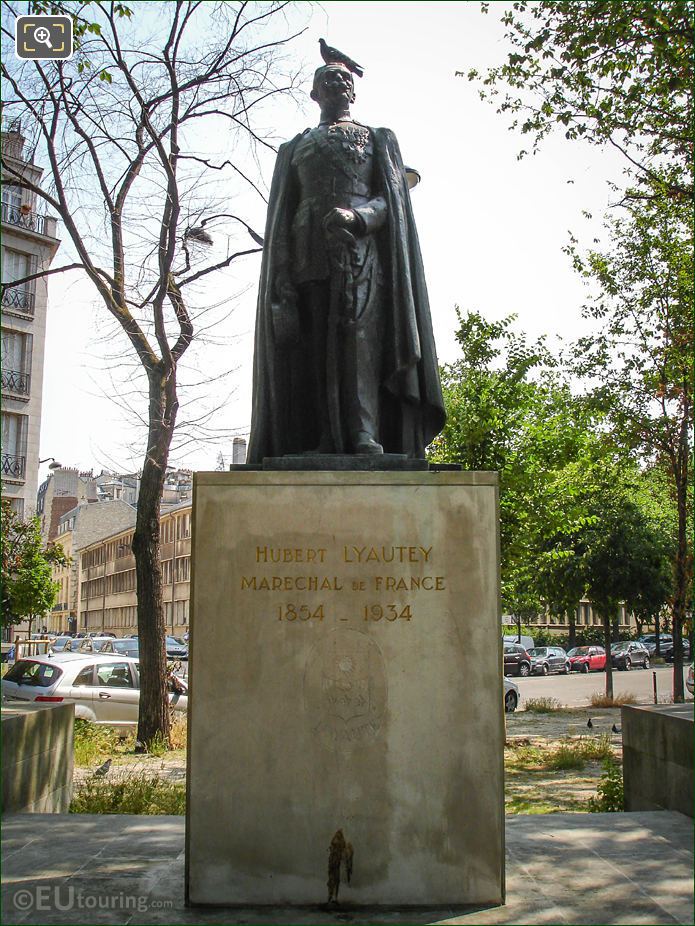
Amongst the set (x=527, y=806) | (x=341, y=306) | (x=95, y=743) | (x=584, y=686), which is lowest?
(x=584, y=686)

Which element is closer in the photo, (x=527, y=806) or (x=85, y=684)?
(x=527, y=806)

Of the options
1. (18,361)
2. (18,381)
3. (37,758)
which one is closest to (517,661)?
(18,381)

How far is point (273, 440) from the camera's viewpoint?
585 cm

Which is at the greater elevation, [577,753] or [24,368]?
[24,368]

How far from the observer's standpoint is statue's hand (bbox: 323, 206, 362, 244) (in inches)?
220

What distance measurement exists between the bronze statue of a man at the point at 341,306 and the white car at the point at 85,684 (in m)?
10.0

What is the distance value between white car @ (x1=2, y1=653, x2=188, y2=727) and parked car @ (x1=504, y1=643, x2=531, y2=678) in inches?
1091

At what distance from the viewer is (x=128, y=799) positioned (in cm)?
888

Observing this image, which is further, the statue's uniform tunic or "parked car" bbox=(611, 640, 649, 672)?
"parked car" bbox=(611, 640, 649, 672)

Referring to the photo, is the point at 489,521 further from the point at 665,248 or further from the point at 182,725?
the point at 665,248

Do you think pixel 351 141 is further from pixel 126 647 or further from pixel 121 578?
pixel 121 578

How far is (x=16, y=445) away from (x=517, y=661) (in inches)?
1080

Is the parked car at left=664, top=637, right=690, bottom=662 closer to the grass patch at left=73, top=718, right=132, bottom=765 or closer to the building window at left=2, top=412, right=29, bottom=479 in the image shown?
the building window at left=2, top=412, right=29, bottom=479

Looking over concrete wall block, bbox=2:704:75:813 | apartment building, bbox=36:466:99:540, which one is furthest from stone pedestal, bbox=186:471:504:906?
apartment building, bbox=36:466:99:540
